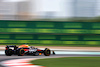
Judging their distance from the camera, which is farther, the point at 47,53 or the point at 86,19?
the point at 86,19

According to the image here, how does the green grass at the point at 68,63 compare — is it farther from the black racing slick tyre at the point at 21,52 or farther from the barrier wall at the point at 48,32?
the barrier wall at the point at 48,32

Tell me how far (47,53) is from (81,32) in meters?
14.9

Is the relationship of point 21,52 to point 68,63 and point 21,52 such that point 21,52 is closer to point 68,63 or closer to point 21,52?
point 21,52

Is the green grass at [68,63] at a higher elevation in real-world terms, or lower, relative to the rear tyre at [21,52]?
lower

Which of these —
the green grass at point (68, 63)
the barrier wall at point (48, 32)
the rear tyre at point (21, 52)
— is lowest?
the green grass at point (68, 63)

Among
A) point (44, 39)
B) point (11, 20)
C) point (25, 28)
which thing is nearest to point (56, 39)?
point (44, 39)

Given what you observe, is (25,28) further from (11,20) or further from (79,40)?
(79,40)

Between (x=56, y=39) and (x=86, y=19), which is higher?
(x=86, y=19)

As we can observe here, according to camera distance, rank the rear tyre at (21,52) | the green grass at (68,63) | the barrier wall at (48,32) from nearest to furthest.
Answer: the green grass at (68,63), the rear tyre at (21,52), the barrier wall at (48,32)

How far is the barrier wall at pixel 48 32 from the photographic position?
1146 inches

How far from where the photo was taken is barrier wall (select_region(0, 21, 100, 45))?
29.1 metres

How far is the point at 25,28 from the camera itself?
29.2 m

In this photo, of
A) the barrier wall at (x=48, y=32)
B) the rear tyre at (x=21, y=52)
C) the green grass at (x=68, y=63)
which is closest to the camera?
the green grass at (x=68, y=63)

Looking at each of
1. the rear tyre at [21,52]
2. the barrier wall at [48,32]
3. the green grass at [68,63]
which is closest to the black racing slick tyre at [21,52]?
the rear tyre at [21,52]
